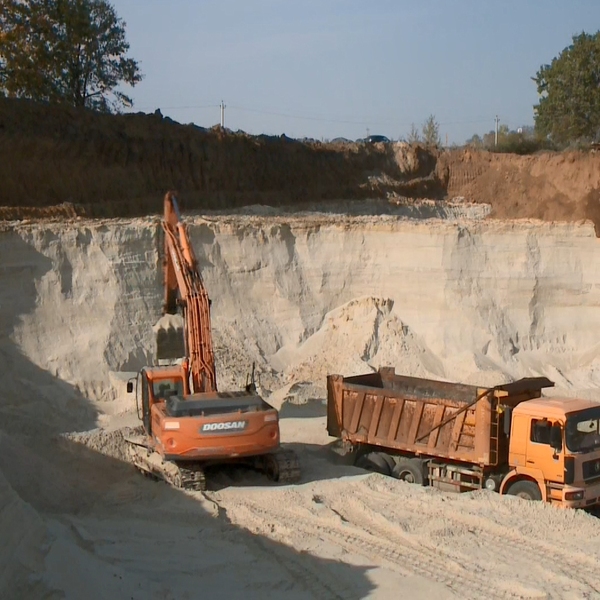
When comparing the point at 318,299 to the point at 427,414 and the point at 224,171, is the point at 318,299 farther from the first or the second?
the point at 427,414

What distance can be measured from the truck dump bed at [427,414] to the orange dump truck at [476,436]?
0.06 feet

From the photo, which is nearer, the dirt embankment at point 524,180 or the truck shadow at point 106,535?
the truck shadow at point 106,535

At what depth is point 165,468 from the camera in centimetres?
1595

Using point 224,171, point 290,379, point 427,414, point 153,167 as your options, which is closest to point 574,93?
point 224,171

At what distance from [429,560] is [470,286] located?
15.5 metres

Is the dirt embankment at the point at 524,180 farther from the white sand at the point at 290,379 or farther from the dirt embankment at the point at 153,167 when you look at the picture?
the white sand at the point at 290,379

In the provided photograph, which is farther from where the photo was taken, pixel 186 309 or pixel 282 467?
pixel 186 309

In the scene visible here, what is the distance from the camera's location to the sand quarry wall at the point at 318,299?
21844 millimetres

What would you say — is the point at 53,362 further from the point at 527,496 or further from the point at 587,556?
the point at 587,556

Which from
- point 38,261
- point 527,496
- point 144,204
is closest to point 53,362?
point 38,261

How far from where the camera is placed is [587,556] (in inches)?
486

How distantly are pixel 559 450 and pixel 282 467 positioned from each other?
447 cm

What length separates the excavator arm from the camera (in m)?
16.3

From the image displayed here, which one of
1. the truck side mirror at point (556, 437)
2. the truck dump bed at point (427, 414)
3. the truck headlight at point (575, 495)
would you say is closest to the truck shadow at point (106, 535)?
the truck dump bed at point (427, 414)
